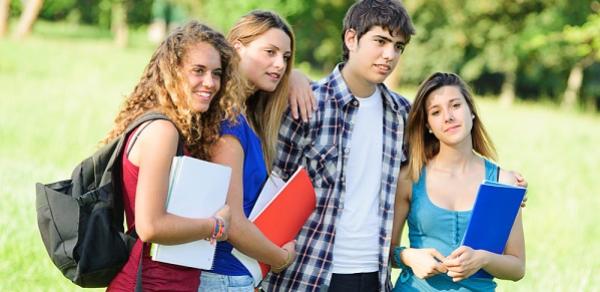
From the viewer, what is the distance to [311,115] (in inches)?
151

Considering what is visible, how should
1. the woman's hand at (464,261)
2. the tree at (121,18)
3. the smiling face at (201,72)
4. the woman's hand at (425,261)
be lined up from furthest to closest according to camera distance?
the tree at (121,18) → the woman's hand at (425,261) → the woman's hand at (464,261) → the smiling face at (201,72)

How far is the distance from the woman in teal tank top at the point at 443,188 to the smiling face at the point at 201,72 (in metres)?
1.22

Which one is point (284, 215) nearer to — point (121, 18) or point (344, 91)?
point (344, 91)

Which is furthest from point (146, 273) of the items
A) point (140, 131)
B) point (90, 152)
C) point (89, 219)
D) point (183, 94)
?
point (90, 152)

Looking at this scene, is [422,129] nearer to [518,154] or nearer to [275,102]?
[275,102]

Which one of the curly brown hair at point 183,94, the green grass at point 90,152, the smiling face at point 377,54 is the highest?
the smiling face at point 377,54

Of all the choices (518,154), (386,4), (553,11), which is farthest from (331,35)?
(386,4)

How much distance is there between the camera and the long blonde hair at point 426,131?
3.91 metres

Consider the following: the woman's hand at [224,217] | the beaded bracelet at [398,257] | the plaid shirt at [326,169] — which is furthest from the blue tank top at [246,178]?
the beaded bracelet at [398,257]

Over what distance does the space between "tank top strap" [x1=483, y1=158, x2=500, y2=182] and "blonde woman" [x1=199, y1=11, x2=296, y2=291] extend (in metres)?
0.96

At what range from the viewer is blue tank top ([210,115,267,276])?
3.19 m

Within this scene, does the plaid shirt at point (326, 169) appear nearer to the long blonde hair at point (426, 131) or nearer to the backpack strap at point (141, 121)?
the long blonde hair at point (426, 131)

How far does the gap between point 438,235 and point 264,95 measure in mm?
979

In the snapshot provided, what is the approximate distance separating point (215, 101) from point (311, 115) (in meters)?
0.81
